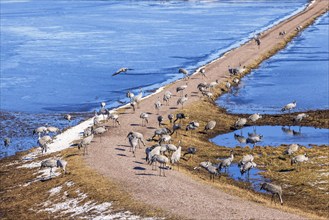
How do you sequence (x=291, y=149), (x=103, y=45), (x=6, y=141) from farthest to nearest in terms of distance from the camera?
(x=103, y=45)
(x=6, y=141)
(x=291, y=149)

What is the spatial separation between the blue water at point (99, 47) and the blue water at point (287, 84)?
9.23m

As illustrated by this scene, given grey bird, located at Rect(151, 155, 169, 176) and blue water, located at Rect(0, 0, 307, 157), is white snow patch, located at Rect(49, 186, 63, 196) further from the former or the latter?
blue water, located at Rect(0, 0, 307, 157)

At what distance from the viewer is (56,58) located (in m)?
92.1

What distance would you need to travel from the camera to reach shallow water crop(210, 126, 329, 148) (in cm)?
5010

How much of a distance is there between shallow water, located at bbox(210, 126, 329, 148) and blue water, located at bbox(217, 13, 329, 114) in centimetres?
608

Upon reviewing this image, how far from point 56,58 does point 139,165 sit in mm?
54725

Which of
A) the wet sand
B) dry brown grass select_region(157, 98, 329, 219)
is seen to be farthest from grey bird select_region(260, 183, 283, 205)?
the wet sand

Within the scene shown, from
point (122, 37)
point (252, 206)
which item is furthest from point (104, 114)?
point (122, 37)

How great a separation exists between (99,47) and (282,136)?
5417 centimetres

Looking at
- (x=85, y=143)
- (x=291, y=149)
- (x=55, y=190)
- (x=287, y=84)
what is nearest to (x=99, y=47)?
(x=287, y=84)

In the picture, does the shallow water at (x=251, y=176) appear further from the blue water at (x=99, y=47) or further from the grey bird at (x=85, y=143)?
the blue water at (x=99, y=47)

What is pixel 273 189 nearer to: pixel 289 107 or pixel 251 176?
pixel 251 176

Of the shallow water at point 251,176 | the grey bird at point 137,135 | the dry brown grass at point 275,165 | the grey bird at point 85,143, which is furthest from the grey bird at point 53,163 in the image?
the shallow water at point 251,176

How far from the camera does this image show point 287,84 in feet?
242
